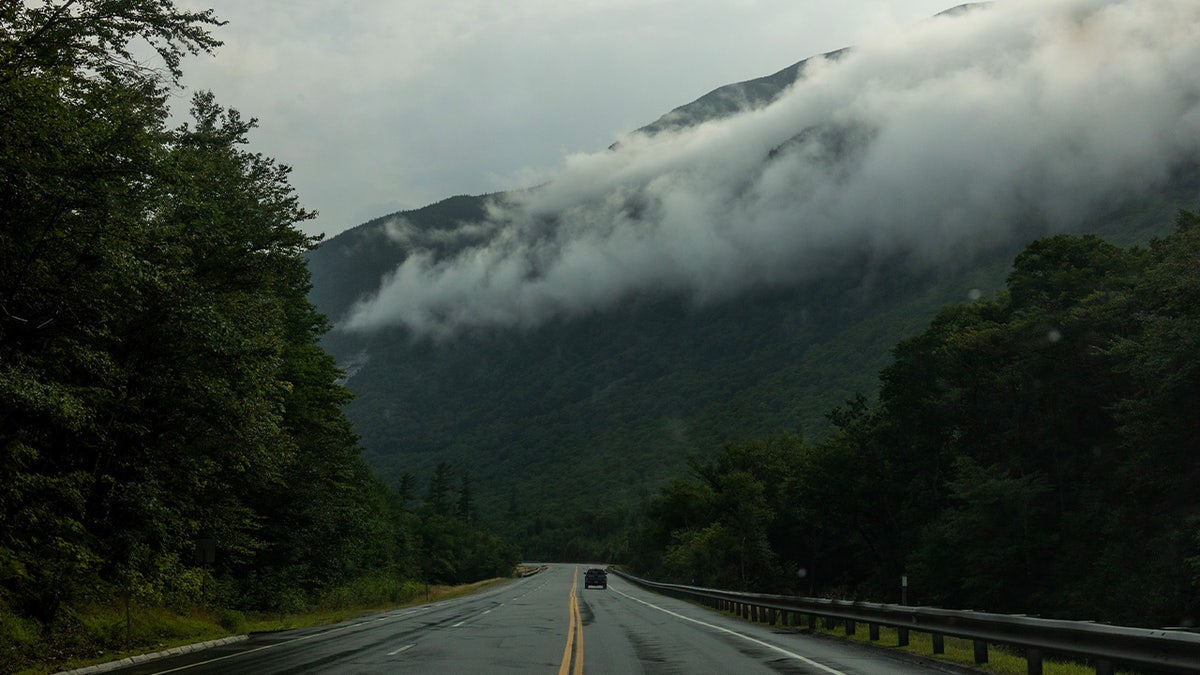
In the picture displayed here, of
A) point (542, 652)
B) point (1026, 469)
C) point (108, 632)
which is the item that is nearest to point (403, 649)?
point (542, 652)

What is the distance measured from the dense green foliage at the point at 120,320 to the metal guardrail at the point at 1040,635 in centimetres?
1605

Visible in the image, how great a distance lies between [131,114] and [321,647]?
1244 centimetres

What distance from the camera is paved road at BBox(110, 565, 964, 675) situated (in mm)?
15422

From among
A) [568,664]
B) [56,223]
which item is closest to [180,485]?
[56,223]

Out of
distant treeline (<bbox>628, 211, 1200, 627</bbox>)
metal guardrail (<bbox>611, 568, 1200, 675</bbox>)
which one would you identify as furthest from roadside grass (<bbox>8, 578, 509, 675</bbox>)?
distant treeline (<bbox>628, 211, 1200, 627</bbox>)

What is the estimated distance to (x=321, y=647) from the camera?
2073 cm

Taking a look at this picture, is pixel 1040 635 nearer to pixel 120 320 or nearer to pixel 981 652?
pixel 981 652

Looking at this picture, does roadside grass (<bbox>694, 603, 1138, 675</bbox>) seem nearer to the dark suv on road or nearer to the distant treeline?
the distant treeline

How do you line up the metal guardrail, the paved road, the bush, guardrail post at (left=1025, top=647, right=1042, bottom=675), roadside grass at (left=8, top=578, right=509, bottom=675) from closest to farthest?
the metal guardrail
guardrail post at (left=1025, top=647, right=1042, bottom=675)
the paved road
roadside grass at (left=8, top=578, right=509, bottom=675)
the bush

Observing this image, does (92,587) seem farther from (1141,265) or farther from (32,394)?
(1141,265)

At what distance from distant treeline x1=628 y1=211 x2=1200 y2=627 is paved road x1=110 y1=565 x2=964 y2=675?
21.9m

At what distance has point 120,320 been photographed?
20.2 m

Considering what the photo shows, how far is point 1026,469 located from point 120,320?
54413 mm

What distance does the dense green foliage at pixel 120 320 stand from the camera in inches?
608
